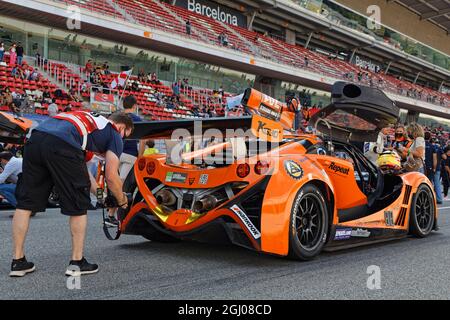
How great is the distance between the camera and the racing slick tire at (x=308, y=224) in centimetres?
400

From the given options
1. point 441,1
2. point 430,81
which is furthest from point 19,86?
point 430,81

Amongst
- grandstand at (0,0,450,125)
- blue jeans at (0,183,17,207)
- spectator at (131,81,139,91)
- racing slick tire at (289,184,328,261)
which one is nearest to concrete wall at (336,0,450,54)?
grandstand at (0,0,450,125)

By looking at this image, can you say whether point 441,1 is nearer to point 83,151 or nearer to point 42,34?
point 42,34

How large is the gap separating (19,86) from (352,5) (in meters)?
30.9

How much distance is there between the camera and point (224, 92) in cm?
2836

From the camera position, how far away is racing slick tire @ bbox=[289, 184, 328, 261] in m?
4.00

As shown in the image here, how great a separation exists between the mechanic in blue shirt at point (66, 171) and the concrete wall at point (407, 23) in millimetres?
38836

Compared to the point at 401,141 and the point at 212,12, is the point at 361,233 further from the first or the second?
the point at 212,12

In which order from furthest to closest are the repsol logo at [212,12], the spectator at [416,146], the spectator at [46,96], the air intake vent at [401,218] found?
the repsol logo at [212,12] < the spectator at [46,96] < the spectator at [416,146] < the air intake vent at [401,218]

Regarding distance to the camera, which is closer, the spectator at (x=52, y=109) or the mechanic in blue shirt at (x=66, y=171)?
the mechanic in blue shirt at (x=66, y=171)

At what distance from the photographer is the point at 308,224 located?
167 inches

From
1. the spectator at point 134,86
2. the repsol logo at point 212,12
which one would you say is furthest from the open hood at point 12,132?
the repsol logo at point 212,12

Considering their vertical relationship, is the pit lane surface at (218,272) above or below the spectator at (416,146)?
below

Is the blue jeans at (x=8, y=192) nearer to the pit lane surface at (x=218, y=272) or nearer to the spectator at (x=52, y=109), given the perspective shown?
the pit lane surface at (x=218, y=272)
